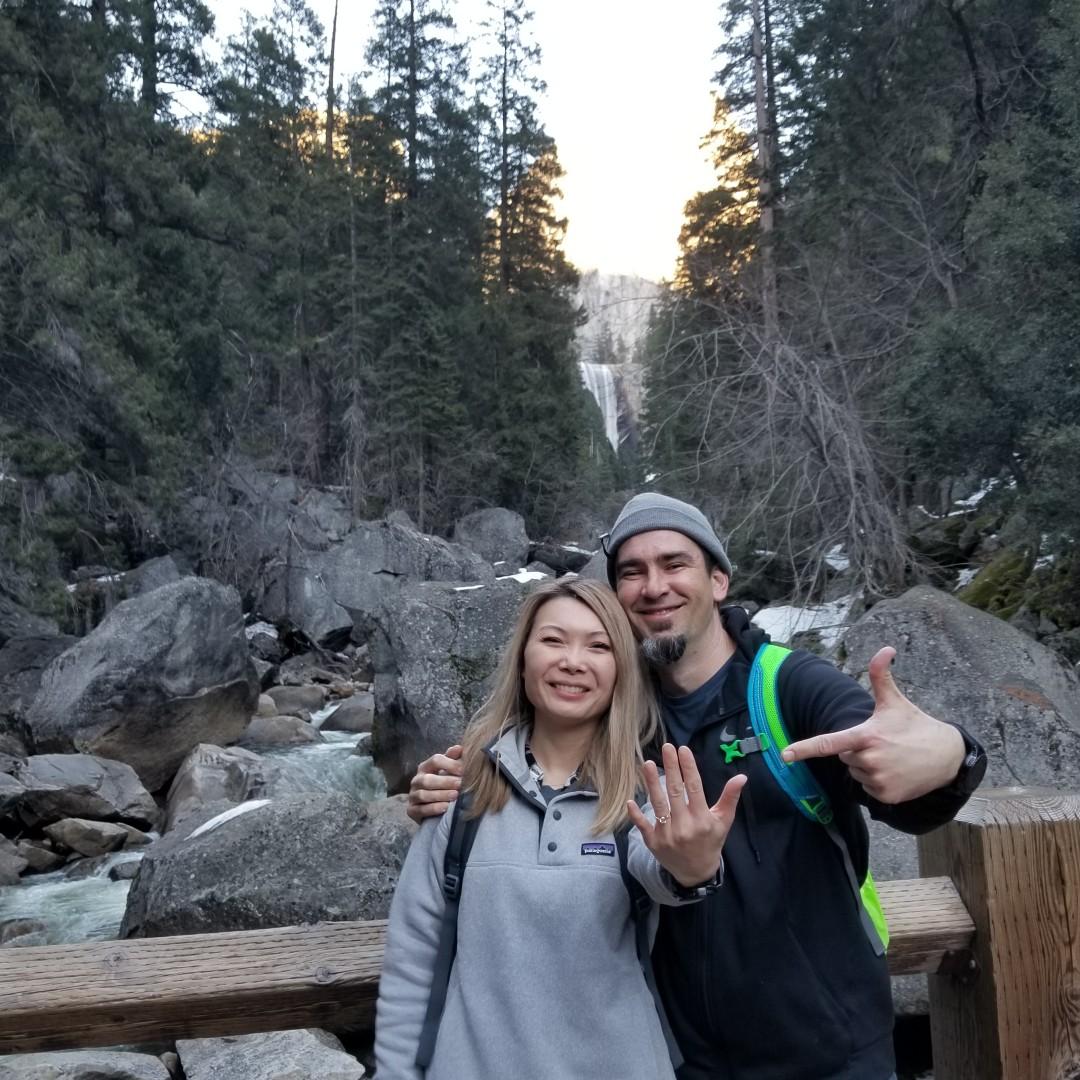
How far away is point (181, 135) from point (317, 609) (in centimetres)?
929

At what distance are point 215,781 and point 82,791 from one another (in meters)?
1.20

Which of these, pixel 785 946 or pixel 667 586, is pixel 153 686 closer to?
pixel 667 586

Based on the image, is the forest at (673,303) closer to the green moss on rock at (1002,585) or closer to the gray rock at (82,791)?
the green moss on rock at (1002,585)

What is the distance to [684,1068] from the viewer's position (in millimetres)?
1697

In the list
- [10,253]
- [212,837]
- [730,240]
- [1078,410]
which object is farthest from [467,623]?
[730,240]

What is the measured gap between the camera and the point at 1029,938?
6.53 feet

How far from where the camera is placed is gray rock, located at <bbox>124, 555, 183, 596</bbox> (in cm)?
1992

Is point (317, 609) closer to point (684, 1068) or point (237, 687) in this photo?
point (237, 687)

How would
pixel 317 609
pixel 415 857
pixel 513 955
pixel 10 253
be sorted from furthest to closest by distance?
pixel 317 609 → pixel 10 253 → pixel 415 857 → pixel 513 955

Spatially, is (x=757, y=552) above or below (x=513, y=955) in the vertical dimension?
above

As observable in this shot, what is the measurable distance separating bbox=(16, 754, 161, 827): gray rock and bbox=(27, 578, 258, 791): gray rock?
1102 mm

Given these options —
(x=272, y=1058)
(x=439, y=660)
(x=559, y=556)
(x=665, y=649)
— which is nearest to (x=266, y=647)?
(x=559, y=556)

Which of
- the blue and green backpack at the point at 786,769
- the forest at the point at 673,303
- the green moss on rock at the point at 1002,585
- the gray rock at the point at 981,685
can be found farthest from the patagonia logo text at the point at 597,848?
the green moss on rock at the point at 1002,585

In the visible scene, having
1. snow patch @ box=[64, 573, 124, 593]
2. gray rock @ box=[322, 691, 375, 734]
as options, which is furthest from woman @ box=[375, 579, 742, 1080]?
snow patch @ box=[64, 573, 124, 593]
